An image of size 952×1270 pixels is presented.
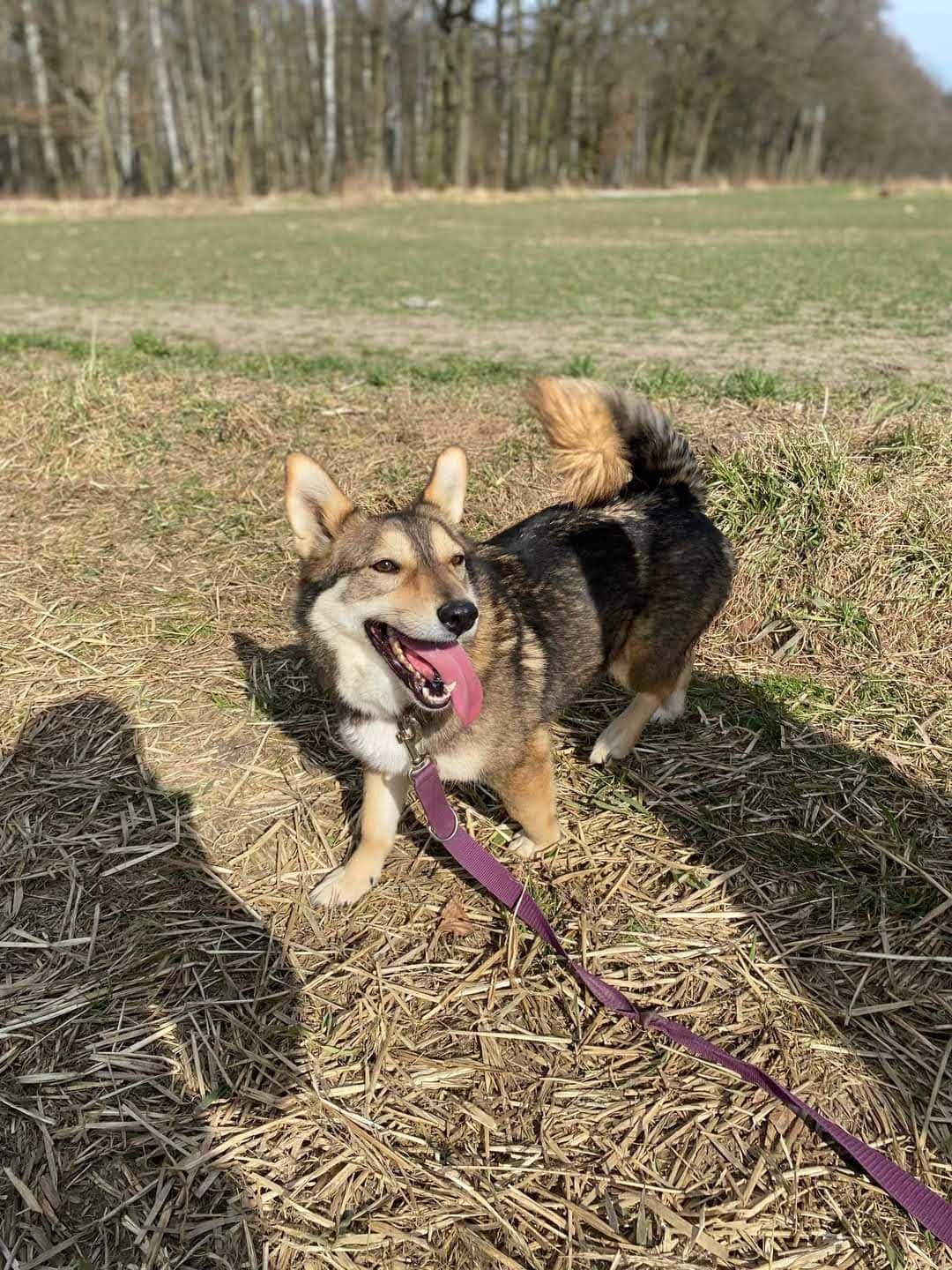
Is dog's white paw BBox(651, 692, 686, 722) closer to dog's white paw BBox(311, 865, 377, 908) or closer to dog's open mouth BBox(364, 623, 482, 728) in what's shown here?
dog's open mouth BBox(364, 623, 482, 728)

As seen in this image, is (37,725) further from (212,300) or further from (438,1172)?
(212,300)

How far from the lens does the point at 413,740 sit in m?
2.94

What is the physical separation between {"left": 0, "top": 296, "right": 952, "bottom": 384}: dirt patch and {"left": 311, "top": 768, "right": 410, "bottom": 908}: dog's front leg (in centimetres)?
615

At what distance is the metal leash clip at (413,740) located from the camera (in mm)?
2941

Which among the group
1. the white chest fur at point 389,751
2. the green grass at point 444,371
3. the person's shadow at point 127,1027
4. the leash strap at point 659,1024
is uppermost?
the green grass at point 444,371

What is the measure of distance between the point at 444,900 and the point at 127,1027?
1.17 metres

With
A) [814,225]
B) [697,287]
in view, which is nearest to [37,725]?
[697,287]

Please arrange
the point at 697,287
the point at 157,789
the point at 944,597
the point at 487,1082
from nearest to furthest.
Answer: the point at 487,1082
the point at 157,789
the point at 944,597
the point at 697,287

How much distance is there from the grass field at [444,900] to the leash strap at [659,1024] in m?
0.07

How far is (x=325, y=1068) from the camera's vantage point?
8.36ft

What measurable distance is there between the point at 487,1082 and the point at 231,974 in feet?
3.17

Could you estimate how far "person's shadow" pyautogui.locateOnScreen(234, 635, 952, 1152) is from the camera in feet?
8.75

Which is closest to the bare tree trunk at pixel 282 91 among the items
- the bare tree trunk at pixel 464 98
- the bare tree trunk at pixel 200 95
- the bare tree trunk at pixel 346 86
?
the bare tree trunk at pixel 346 86

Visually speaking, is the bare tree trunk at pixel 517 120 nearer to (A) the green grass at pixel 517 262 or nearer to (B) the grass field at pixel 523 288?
(A) the green grass at pixel 517 262
